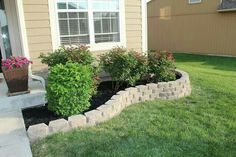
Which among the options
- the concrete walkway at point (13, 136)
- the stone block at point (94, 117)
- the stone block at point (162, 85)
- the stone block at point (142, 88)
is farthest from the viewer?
the stone block at point (162, 85)

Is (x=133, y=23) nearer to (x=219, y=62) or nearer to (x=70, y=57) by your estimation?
(x=70, y=57)

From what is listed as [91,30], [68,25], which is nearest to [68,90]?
[68,25]

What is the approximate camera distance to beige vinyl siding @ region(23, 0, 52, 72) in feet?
17.3

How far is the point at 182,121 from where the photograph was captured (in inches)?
151

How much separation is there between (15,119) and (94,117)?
129 cm

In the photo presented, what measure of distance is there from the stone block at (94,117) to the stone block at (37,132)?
0.62m

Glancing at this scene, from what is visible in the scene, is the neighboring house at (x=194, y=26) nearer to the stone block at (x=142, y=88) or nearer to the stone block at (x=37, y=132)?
the stone block at (x=142, y=88)

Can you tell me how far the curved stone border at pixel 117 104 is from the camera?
10.9ft

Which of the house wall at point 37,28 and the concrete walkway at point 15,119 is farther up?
the house wall at point 37,28

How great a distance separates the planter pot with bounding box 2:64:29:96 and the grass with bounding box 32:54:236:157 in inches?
66.4

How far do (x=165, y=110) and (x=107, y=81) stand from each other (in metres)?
2.25

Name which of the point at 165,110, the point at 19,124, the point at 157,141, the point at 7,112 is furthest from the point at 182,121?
the point at 7,112

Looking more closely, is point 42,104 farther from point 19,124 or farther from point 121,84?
point 121,84

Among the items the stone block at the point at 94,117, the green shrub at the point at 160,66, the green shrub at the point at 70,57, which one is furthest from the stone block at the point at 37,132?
the green shrub at the point at 160,66
